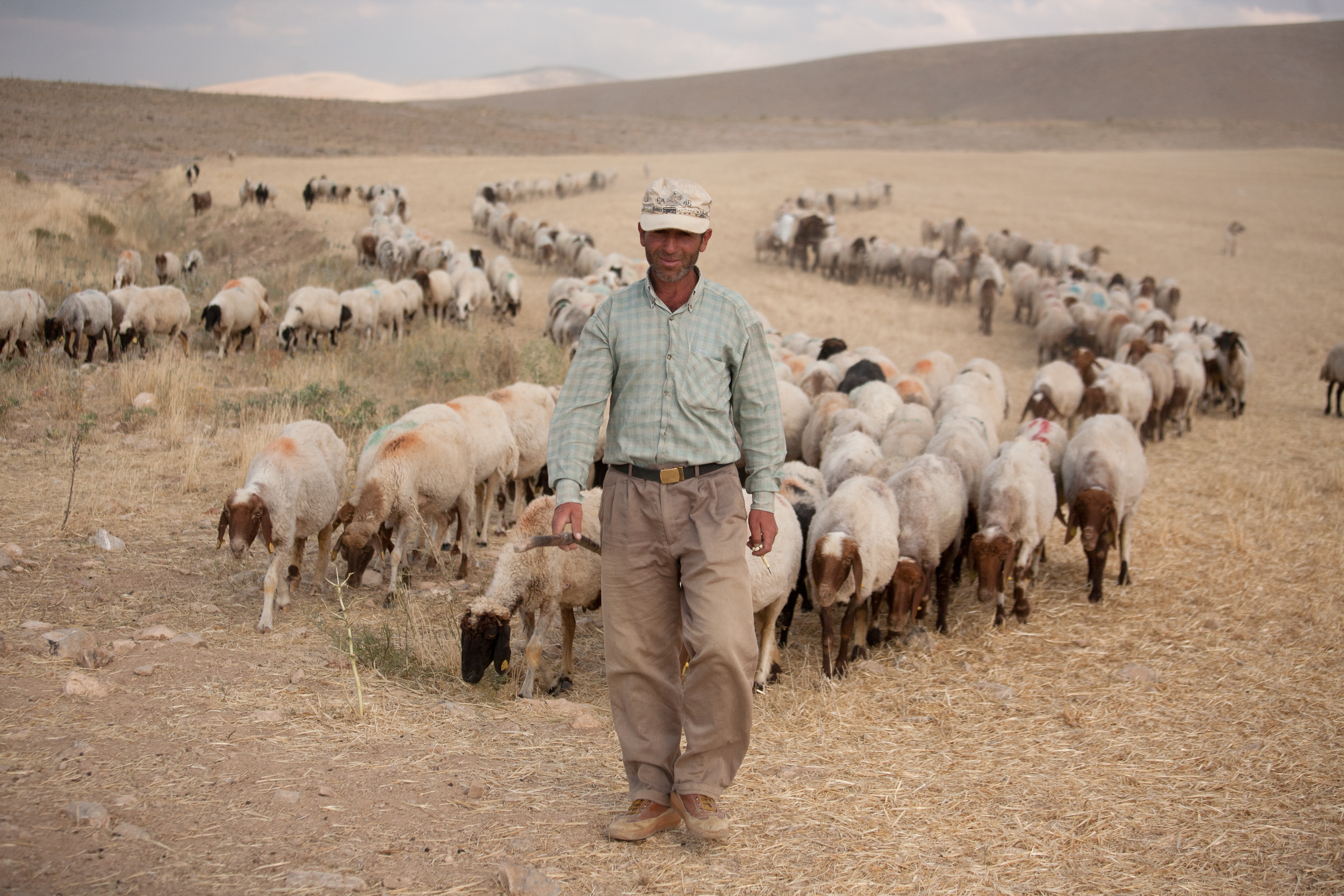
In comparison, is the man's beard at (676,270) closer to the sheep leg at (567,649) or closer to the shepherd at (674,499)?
the shepherd at (674,499)

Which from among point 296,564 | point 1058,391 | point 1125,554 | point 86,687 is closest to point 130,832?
point 86,687

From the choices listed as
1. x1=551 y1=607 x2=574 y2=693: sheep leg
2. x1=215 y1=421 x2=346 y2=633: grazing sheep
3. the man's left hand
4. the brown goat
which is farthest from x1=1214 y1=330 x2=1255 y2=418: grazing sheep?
the man's left hand

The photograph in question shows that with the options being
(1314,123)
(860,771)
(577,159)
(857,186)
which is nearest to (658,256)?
(860,771)

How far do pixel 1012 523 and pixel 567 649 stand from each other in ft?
11.4

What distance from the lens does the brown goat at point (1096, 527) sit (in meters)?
7.20

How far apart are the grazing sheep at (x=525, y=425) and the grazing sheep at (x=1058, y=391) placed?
20.0 ft

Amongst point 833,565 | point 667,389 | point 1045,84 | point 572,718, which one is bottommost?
point 572,718

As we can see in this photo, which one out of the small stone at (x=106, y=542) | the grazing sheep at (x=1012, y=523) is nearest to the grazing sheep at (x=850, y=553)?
the grazing sheep at (x=1012, y=523)

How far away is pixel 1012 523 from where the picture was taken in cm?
698

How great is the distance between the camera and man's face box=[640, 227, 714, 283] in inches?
136

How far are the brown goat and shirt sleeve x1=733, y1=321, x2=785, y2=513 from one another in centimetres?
442

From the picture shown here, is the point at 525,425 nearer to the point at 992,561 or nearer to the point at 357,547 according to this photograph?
the point at 357,547

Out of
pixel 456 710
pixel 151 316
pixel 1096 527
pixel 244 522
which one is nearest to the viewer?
pixel 456 710

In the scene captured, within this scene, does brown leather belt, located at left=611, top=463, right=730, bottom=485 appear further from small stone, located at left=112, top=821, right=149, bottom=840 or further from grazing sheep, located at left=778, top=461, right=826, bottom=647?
grazing sheep, located at left=778, top=461, right=826, bottom=647
